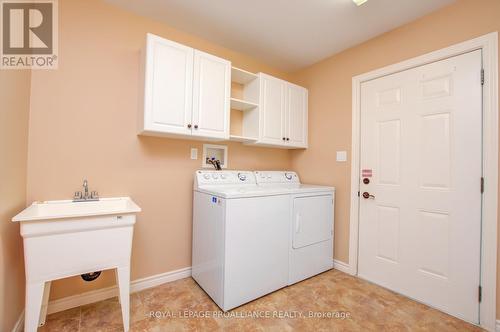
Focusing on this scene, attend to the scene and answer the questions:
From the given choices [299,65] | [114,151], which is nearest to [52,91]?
[114,151]

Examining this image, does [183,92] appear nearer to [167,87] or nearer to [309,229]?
[167,87]

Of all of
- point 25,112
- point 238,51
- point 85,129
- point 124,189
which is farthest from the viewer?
point 238,51

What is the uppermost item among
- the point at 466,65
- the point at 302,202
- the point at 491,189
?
the point at 466,65

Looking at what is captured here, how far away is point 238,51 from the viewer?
104 inches

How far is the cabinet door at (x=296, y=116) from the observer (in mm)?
2738

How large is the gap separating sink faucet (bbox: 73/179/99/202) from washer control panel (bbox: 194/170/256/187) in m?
0.85

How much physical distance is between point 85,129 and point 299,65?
2570 millimetres

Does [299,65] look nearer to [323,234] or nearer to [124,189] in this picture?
[323,234]

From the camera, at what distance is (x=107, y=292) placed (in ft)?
6.21

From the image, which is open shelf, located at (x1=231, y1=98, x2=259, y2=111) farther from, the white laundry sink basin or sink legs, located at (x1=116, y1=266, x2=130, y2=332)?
sink legs, located at (x1=116, y1=266, x2=130, y2=332)

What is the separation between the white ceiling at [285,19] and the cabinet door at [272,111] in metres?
0.42

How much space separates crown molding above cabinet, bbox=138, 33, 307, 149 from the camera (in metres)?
1.82

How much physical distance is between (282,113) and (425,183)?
1578mm

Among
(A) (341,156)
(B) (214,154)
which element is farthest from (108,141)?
(A) (341,156)
